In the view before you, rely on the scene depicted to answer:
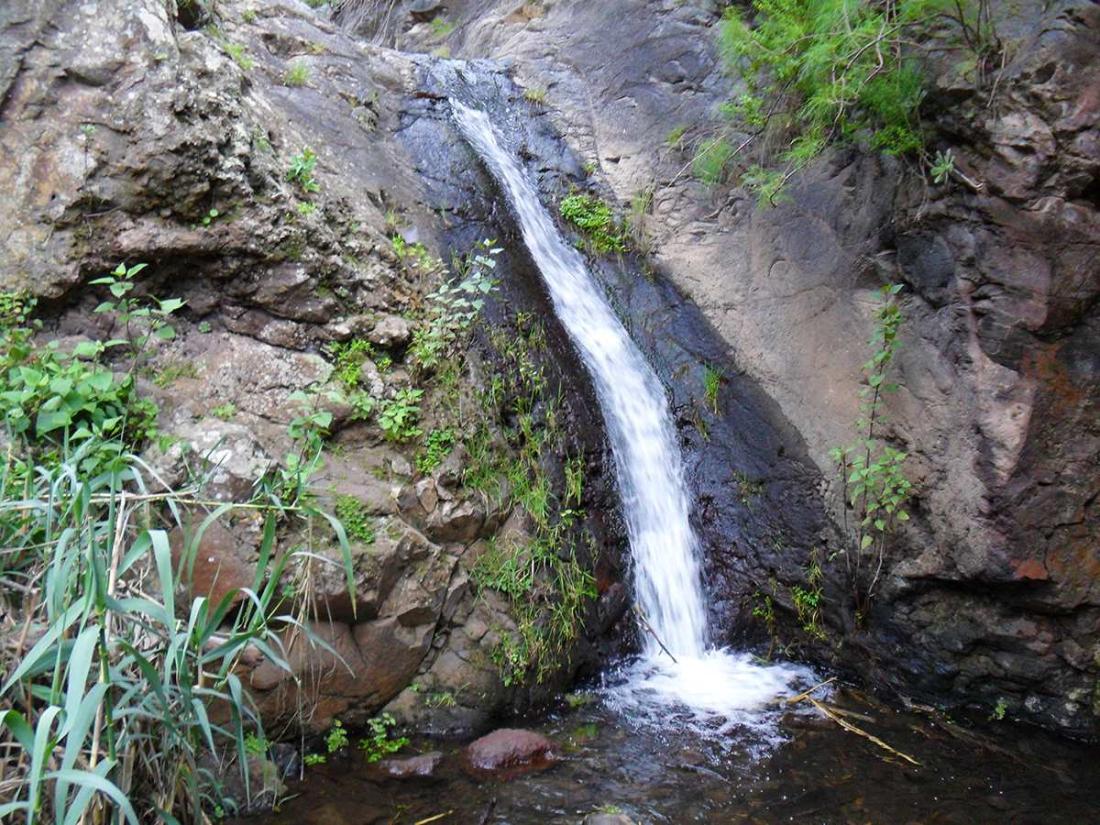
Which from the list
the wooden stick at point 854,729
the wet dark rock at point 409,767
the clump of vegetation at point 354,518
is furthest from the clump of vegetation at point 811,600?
the clump of vegetation at point 354,518

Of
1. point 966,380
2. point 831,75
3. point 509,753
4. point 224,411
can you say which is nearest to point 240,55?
point 224,411

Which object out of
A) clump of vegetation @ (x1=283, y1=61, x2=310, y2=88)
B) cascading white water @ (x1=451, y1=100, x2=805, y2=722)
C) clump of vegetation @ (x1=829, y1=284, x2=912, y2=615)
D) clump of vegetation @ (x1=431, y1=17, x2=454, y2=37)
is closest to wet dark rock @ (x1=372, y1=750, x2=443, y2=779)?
cascading white water @ (x1=451, y1=100, x2=805, y2=722)

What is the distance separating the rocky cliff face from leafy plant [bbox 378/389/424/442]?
11 cm

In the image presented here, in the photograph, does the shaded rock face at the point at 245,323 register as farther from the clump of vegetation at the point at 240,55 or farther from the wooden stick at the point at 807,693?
the wooden stick at the point at 807,693

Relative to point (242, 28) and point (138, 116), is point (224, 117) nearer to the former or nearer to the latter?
point (138, 116)

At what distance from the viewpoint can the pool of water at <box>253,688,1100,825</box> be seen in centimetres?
338

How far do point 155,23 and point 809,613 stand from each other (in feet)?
17.2

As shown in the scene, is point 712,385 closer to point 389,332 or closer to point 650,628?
point 650,628

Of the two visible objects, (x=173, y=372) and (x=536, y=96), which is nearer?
(x=173, y=372)

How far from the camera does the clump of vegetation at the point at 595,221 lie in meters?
6.66

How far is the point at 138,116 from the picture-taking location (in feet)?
13.6

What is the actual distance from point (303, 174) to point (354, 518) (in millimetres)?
2285

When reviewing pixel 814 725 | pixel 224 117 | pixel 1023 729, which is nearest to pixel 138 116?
pixel 224 117

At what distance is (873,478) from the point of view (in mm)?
4859
